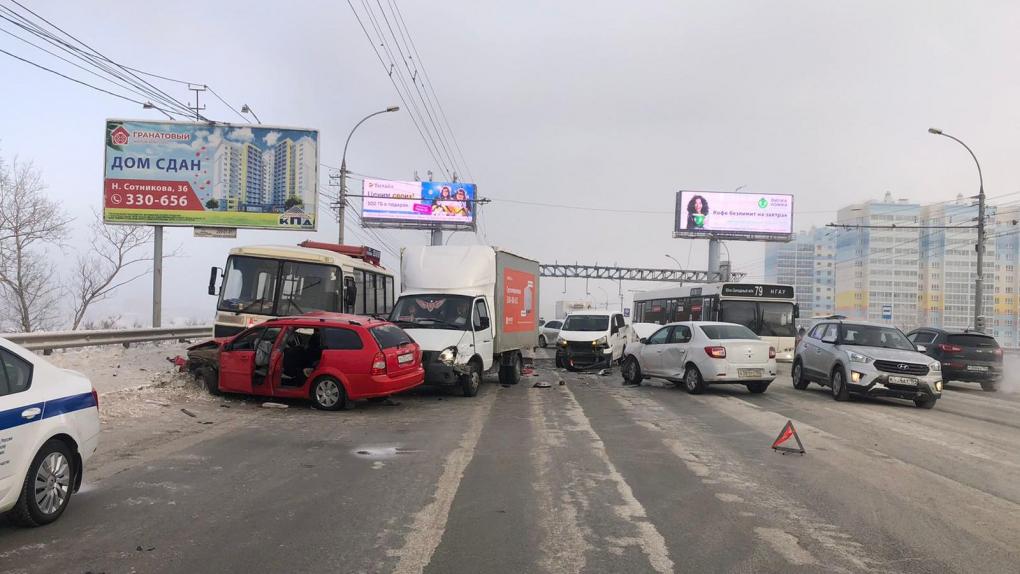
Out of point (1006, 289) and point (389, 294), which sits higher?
point (1006, 289)

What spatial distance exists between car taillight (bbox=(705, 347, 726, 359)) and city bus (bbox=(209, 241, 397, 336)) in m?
7.98

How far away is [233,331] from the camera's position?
1394 cm

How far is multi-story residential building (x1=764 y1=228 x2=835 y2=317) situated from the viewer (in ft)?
217

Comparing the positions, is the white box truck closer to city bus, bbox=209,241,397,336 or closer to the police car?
city bus, bbox=209,241,397,336

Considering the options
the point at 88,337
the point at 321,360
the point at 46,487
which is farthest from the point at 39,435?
the point at 88,337

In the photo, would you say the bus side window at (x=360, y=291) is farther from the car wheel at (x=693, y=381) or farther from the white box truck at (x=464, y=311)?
the car wheel at (x=693, y=381)

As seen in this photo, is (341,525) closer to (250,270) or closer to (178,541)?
(178,541)

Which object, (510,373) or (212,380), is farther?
(510,373)

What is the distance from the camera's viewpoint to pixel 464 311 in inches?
546

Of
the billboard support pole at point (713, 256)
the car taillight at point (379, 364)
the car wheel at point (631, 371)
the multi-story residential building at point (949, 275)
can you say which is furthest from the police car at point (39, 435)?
the billboard support pole at point (713, 256)

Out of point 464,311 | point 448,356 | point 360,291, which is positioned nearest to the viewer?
point 448,356

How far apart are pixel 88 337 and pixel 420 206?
42254 mm

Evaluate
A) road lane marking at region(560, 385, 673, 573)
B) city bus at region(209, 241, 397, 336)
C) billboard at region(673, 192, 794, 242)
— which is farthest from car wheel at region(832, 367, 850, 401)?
billboard at region(673, 192, 794, 242)

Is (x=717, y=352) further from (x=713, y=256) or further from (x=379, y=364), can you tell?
(x=713, y=256)
